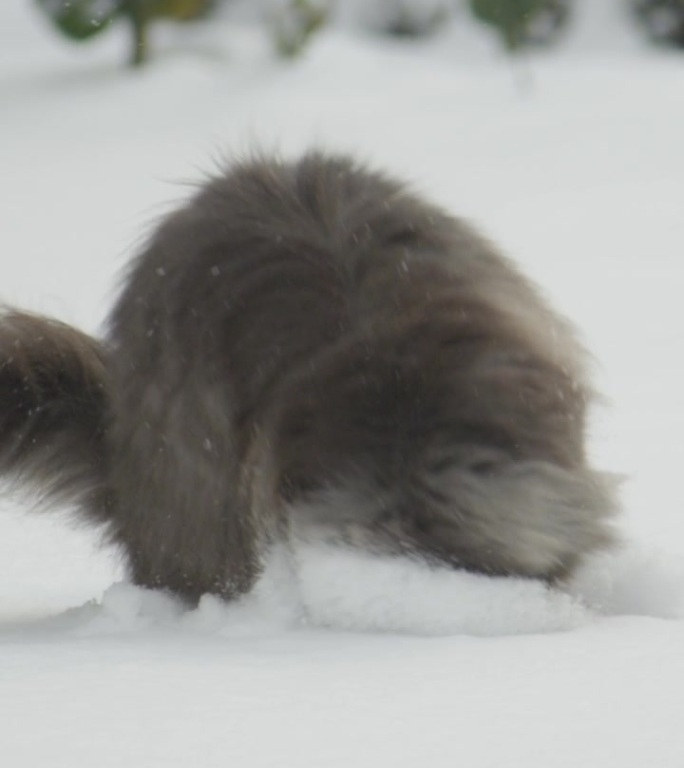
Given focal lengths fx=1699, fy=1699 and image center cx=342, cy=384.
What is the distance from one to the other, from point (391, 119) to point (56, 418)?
22.6ft

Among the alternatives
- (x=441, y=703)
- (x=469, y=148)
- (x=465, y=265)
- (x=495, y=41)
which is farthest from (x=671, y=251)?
(x=441, y=703)

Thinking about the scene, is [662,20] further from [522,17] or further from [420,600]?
[420,600]

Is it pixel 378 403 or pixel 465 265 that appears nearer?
pixel 378 403

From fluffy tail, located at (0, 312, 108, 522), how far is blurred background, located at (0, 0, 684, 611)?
311cm

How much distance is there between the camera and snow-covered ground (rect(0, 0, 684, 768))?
76.3 inches

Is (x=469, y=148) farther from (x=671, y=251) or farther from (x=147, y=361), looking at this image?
(x=147, y=361)

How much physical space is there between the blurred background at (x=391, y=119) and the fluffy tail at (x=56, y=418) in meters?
3.11

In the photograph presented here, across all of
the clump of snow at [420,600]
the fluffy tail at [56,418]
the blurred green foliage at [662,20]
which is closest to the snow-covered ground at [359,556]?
the clump of snow at [420,600]

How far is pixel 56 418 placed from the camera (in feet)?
9.56

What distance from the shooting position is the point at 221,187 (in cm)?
287

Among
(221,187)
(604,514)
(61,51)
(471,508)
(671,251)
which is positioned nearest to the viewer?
(471,508)

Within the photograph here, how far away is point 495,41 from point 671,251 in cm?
412

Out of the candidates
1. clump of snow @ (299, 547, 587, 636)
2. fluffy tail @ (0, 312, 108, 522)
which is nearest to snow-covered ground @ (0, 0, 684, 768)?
clump of snow @ (299, 547, 587, 636)

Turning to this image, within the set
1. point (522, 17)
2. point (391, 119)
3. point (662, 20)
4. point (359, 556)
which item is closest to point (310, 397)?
point (359, 556)
